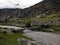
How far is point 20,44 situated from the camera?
191 feet

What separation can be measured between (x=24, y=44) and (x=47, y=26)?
368ft

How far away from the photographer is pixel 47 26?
170 meters

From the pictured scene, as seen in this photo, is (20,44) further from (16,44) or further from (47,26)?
(47,26)

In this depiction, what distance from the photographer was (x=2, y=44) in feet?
187

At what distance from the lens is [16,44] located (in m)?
58.2

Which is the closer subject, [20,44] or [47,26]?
[20,44]

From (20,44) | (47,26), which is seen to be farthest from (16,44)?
(47,26)

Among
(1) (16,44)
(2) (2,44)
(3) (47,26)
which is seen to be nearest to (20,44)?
(1) (16,44)

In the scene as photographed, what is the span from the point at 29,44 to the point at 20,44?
271 centimetres

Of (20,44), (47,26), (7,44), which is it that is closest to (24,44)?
(20,44)

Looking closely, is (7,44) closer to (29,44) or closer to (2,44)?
(2,44)

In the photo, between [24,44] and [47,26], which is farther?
[47,26]

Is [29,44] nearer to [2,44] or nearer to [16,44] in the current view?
[16,44]

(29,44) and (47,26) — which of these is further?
(47,26)
